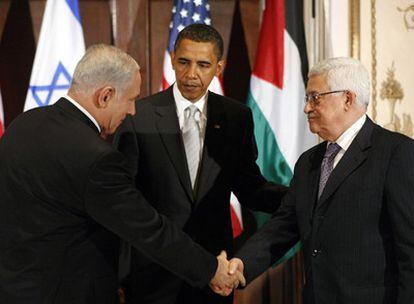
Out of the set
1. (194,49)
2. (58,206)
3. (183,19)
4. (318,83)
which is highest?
(183,19)

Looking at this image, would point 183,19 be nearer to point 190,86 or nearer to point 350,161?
point 190,86

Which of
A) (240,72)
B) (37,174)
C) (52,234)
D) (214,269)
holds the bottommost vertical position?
(214,269)

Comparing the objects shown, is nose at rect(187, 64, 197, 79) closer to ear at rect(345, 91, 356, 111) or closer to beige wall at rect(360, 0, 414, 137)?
ear at rect(345, 91, 356, 111)

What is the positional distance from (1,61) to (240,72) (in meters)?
1.48

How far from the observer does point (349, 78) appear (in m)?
2.32

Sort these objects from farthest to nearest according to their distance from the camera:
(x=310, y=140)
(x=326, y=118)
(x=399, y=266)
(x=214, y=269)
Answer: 1. (x=310, y=140)
2. (x=214, y=269)
3. (x=326, y=118)
4. (x=399, y=266)

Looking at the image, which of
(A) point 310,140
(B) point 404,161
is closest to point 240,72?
(A) point 310,140

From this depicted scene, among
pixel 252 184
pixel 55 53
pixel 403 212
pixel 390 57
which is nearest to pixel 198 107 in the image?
pixel 252 184

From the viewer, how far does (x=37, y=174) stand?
7.17ft

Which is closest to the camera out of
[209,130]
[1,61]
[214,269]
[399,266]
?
[399,266]

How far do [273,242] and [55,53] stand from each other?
1.83 m

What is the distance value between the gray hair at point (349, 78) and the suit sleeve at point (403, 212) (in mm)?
266

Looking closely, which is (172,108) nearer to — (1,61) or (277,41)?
(277,41)

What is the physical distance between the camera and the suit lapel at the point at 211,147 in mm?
2859
